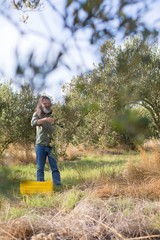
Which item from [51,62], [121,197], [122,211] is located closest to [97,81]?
[51,62]

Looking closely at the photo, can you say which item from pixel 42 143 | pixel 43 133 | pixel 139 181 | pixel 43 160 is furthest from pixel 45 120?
pixel 139 181

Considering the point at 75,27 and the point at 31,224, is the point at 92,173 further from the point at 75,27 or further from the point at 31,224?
the point at 75,27

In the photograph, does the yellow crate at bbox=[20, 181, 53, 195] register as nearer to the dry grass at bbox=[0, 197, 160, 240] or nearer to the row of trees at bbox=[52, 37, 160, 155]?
the dry grass at bbox=[0, 197, 160, 240]

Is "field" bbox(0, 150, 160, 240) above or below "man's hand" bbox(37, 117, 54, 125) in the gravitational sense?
below

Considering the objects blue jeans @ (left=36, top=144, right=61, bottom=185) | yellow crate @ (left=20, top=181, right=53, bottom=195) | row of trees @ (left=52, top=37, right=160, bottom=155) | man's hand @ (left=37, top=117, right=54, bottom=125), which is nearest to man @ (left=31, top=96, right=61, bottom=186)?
blue jeans @ (left=36, top=144, right=61, bottom=185)

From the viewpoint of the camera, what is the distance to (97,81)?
2.54 m

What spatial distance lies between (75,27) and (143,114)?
0.52 meters

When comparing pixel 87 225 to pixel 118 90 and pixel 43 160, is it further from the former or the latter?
pixel 43 160

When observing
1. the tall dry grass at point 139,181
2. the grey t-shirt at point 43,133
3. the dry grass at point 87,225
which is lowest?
the dry grass at point 87,225

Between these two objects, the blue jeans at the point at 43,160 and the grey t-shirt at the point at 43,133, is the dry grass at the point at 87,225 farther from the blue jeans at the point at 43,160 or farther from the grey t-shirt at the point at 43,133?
the blue jeans at the point at 43,160

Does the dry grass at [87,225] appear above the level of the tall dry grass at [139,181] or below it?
below

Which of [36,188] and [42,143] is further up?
[42,143]

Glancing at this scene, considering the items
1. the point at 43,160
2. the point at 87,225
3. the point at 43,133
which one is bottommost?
the point at 87,225

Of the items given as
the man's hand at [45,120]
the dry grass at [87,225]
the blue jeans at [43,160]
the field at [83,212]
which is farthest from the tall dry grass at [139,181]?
the man's hand at [45,120]
